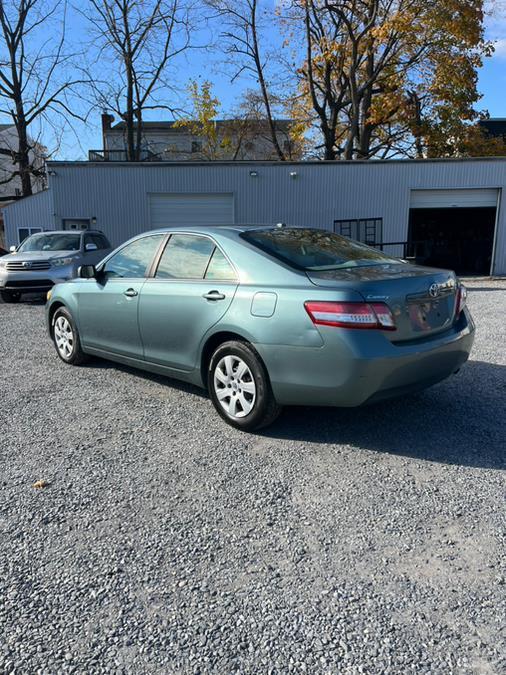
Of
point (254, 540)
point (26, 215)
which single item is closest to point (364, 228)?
point (26, 215)

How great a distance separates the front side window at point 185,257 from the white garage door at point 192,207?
43.6 feet

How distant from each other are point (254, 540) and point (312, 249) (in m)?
2.37

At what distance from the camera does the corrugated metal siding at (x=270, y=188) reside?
1706cm

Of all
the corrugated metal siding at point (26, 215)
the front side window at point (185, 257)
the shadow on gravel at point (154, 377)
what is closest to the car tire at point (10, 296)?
the shadow on gravel at point (154, 377)

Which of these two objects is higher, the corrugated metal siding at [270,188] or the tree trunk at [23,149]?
the tree trunk at [23,149]

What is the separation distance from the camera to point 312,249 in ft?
13.3

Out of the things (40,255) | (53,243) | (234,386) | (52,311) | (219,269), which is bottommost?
(234,386)

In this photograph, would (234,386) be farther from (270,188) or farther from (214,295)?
(270,188)

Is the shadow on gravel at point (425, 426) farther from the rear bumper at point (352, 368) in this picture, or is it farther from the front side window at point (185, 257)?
the front side window at point (185, 257)

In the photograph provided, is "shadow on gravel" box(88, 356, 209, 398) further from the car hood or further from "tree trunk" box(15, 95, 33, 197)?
"tree trunk" box(15, 95, 33, 197)

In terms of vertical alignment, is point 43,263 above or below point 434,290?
below

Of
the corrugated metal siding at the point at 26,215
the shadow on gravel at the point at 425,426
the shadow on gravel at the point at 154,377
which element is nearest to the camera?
the shadow on gravel at the point at 425,426

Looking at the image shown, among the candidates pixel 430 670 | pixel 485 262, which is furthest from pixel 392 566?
pixel 485 262

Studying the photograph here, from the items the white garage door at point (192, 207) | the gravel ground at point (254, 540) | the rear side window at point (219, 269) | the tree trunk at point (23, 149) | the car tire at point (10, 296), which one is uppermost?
the tree trunk at point (23, 149)
